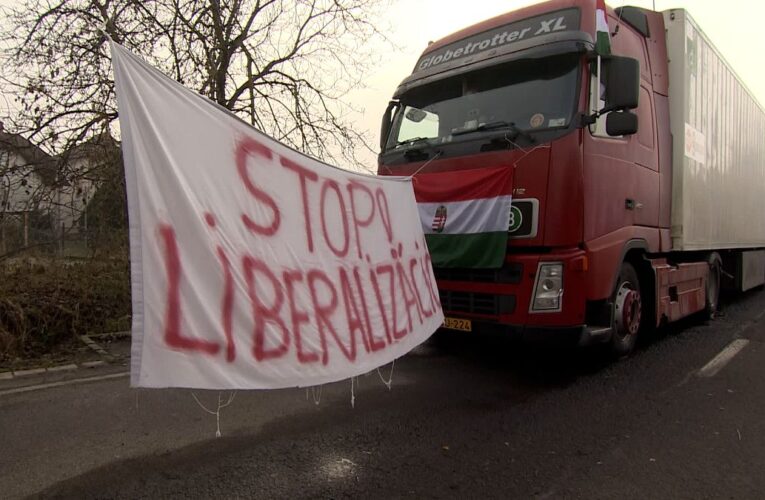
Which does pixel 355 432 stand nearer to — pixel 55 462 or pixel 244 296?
pixel 244 296

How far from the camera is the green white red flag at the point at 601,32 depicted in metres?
4.57

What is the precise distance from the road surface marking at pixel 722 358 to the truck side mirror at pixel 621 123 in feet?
8.66

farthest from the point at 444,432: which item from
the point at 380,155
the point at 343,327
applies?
the point at 380,155

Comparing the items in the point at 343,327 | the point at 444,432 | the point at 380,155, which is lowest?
the point at 444,432

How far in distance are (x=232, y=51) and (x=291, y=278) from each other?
762cm

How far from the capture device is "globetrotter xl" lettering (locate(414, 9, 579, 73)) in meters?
4.84

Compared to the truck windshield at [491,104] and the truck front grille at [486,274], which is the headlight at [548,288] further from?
the truck windshield at [491,104]

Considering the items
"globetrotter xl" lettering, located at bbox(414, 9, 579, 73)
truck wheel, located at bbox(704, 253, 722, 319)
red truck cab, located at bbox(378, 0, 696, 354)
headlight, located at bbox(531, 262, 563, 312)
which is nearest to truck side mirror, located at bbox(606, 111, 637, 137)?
red truck cab, located at bbox(378, 0, 696, 354)

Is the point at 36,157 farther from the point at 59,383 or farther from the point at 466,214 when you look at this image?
the point at 466,214

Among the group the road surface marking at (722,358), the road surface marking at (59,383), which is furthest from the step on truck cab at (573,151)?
the road surface marking at (59,383)

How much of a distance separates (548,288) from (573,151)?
1.15 metres

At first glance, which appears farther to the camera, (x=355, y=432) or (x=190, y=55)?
(x=190, y=55)

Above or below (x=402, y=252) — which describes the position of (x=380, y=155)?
above

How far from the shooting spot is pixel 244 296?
274 cm
